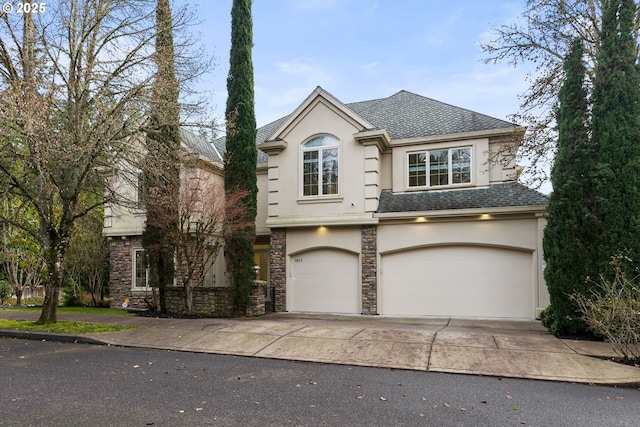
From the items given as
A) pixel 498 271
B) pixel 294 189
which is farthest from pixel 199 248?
pixel 498 271

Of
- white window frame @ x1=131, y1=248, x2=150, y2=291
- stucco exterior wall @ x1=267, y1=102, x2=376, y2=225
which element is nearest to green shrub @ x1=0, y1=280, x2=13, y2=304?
white window frame @ x1=131, y1=248, x2=150, y2=291

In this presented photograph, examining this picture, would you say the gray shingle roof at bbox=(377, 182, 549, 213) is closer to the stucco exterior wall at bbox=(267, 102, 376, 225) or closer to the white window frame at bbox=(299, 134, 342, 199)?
the stucco exterior wall at bbox=(267, 102, 376, 225)

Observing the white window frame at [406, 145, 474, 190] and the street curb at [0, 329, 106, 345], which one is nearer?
the street curb at [0, 329, 106, 345]

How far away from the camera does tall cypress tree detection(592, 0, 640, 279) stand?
903cm

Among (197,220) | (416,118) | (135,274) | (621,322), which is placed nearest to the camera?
(621,322)

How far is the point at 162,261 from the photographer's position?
13.6 metres

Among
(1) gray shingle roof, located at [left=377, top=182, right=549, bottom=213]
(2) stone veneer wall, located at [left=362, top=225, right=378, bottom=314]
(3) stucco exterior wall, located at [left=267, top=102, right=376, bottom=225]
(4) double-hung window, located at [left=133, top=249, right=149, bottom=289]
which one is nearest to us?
(1) gray shingle roof, located at [left=377, top=182, right=549, bottom=213]

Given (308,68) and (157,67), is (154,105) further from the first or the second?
(308,68)

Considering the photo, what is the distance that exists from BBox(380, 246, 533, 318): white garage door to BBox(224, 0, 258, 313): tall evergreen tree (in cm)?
445

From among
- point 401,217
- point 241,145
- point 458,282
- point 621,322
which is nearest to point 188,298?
point 241,145

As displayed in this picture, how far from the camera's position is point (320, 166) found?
1447 centimetres

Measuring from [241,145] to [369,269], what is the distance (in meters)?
5.67

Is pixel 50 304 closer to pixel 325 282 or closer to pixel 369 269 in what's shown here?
pixel 325 282

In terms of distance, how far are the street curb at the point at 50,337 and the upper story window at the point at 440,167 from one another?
10367mm
